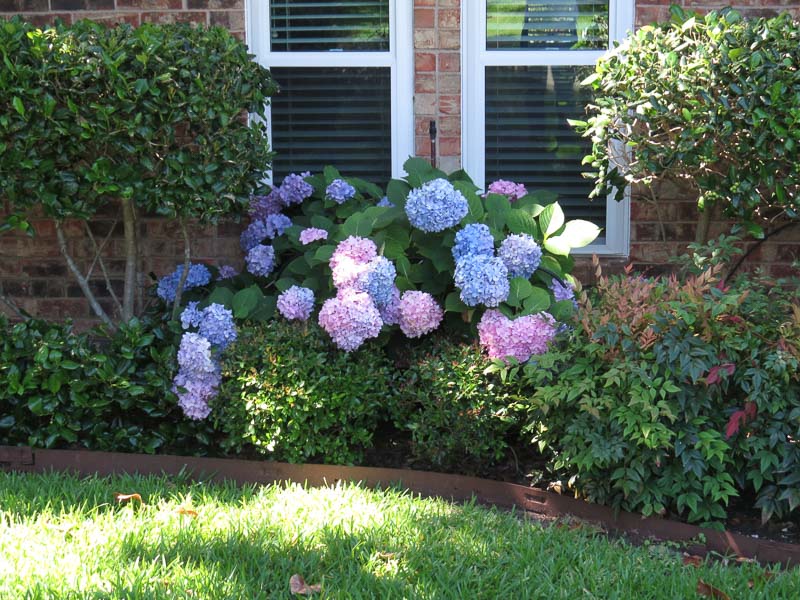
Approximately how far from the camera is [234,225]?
177 inches

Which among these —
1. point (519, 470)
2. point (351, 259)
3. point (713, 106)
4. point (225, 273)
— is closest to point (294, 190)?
point (225, 273)

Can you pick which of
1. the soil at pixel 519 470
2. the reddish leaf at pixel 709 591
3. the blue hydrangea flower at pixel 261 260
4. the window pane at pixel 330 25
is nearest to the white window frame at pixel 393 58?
the window pane at pixel 330 25

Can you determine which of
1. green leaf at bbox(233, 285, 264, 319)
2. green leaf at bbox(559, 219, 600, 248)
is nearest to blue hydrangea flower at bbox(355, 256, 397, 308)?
green leaf at bbox(233, 285, 264, 319)

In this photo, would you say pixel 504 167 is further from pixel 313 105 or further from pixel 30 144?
pixel 30 144

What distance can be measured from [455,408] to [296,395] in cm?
61

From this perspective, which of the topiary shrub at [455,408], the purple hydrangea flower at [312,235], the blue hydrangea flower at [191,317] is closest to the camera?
the topiary shrub at [455,408]

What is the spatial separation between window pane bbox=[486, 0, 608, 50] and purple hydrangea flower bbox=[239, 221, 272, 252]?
1.47 meters

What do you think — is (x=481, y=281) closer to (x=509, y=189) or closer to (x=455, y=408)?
(x=455, y=408)

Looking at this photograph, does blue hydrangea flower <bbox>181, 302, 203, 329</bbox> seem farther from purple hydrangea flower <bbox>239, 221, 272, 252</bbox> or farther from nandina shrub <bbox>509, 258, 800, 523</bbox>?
nandina shrub <bbox>509, 258, 800, 523</bbox>

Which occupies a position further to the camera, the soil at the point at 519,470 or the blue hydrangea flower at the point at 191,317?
the blue hydrangea flower at the point at 191,317

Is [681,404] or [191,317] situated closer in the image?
[681,404]

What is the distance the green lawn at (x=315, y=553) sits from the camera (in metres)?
2.49

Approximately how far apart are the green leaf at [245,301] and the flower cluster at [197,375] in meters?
0.23

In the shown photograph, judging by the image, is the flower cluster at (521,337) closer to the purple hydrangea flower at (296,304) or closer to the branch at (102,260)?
the purple hydrangea flower at (296,304)
